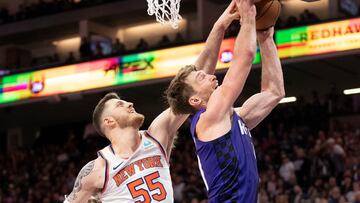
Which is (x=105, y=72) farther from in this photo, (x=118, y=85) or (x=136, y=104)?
(x=136, y=104)

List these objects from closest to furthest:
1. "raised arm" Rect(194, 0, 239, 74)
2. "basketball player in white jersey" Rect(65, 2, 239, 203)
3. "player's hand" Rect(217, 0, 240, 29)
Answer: "player's hand" Rect(217, 0, 240, 29)
"raised arm" Rect(194, 0, 239, 74)
"basketball player in white jersey" Rect(65, 2, 239, 203)

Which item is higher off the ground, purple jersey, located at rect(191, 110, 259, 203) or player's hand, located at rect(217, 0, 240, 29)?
player's hand, located at rect(217, 0, 240, 29)

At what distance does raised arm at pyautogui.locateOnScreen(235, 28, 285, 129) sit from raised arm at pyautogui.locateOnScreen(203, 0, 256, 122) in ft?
1.31

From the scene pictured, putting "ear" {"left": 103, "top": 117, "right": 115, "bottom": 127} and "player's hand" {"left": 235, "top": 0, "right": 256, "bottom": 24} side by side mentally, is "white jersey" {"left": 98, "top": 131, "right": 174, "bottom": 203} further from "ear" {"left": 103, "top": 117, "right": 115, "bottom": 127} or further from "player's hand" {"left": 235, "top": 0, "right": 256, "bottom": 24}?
"player's hand" {"left": 235, "top": 0, "right": 256, "bottom": 24}

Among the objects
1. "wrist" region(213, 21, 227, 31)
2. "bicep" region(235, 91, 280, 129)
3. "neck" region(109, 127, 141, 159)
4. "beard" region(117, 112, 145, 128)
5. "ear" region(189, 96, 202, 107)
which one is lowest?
"neck" region(109, 127, 141, 159)

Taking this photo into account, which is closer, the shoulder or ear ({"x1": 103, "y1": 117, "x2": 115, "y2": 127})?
the shoulder

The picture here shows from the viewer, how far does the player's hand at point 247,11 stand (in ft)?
13.5

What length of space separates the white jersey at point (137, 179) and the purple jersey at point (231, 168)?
919 mm

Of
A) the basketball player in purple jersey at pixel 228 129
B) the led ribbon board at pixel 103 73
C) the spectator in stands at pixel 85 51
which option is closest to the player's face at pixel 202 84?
the basketball player in purple jersey at pixel 228 129

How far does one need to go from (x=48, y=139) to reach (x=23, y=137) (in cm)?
126

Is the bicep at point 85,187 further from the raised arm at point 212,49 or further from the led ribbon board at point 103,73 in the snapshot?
the led ribbon board at point 103,73

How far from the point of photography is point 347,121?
59.0 ft

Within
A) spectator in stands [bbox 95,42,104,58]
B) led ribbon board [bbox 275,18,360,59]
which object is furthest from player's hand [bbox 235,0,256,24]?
spectator in stands [bbox 95,42,104,58]

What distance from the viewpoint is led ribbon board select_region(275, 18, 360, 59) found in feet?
53.1
